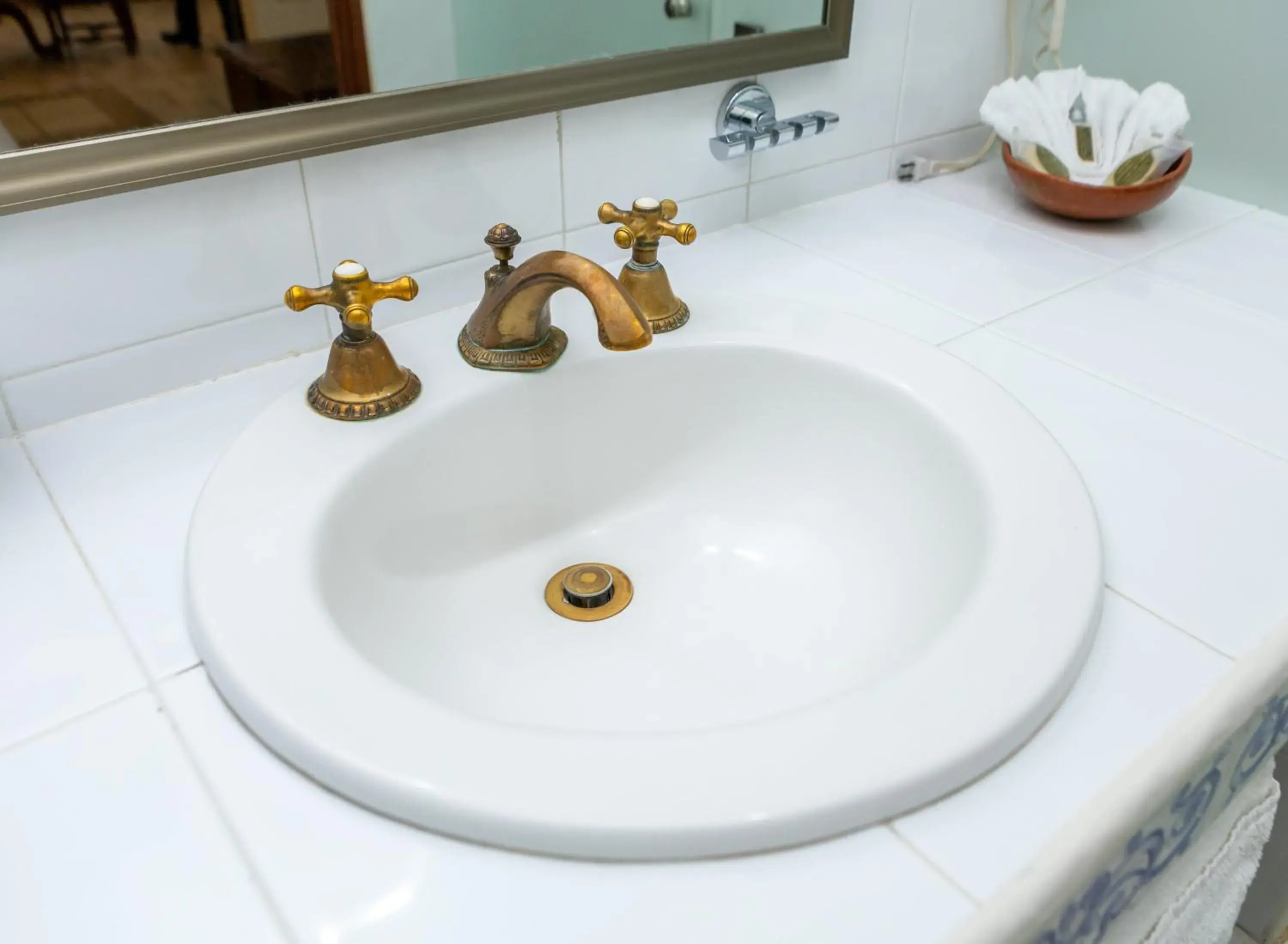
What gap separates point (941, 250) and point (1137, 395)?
31cm

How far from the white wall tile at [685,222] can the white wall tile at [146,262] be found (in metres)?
0.27

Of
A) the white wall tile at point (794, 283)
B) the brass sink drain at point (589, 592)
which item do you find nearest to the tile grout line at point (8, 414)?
the brass sink drain at point (589, 592)

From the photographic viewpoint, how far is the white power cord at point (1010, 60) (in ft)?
3.97

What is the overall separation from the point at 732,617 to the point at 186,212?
0.51 m

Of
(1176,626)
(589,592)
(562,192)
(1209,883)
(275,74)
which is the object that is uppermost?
(275,74)

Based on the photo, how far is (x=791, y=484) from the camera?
842 mm

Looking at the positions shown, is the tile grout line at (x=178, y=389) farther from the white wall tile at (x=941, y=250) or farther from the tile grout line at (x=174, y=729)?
the white wall tile at (x=941, y=250)

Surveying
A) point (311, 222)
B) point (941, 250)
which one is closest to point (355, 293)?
point (311, 222)

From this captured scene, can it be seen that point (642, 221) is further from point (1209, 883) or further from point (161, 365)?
point (1209, 883)

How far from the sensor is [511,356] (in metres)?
0.77

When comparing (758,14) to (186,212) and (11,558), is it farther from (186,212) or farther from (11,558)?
(11,558)

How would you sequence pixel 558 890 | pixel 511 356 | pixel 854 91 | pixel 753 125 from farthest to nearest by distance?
pixel 854 91 < pixel 753 125 < pixel 511 356 < pixel 558 890

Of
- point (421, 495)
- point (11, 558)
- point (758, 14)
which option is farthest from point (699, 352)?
point (11, 558)

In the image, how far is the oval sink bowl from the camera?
0.46 m
